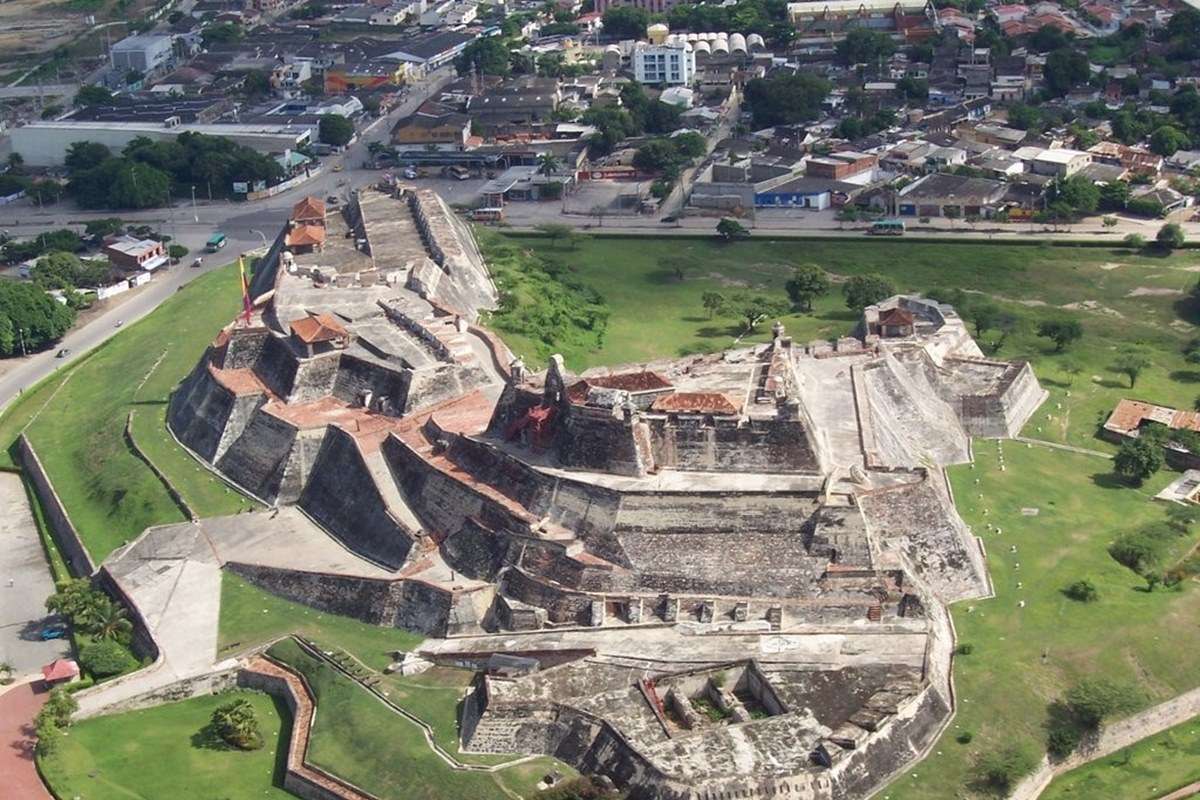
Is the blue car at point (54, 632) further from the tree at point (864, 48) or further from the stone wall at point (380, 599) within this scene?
the tree at point (864, 48)

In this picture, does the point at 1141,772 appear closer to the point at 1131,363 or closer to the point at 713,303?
the point at 1131,363

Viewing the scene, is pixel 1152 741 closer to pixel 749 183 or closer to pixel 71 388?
pixel 71 388

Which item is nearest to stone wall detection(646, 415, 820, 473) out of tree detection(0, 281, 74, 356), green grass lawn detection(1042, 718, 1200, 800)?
green grass lawn detection(1042, 718, 1200, 800)

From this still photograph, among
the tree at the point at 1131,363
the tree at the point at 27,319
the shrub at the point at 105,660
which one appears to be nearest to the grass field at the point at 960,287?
the tree at the point at 1131,363

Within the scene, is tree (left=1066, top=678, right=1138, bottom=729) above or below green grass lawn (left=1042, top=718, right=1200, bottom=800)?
above

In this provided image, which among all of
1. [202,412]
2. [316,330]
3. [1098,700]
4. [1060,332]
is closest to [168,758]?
[202,412]

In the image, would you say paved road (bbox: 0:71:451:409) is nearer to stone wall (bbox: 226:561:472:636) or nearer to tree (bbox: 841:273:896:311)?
stone wall (bbox: 226:561:472:636)
